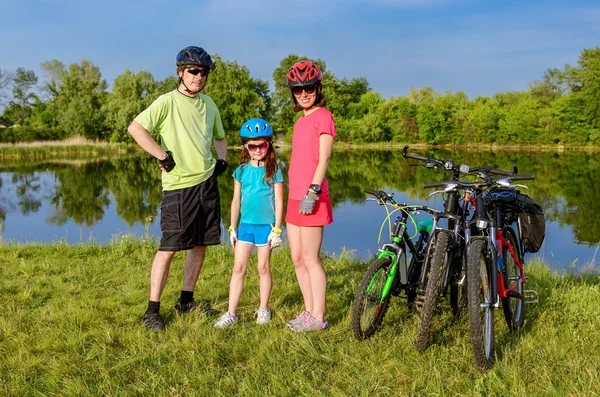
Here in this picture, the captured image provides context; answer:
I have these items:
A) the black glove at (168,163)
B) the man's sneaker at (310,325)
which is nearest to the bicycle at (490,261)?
the man's sneaker at (310,325)

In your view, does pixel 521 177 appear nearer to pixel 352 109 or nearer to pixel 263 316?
pixel 263 316

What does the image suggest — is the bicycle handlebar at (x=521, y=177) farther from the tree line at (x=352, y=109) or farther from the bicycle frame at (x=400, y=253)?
the tree line at (x=352, y=109)

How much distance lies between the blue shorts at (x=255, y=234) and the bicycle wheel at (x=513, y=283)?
1718mm

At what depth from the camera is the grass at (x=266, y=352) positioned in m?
2.78

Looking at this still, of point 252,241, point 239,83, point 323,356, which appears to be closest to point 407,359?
point 323,356

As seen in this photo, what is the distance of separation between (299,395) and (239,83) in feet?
187

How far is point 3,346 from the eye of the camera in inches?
130

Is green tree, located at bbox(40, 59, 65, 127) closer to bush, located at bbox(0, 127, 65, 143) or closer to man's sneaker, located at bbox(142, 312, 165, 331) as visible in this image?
bush, located at bbox(0, 127, 65, 143)

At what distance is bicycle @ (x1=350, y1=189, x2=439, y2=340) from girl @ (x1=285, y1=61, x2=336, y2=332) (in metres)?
0.37

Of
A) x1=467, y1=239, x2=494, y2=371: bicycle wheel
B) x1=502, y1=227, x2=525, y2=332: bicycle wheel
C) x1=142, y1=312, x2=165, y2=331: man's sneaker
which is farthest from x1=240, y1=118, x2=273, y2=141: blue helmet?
x1=502, y1=227, x2=525, y2=332: bicycle wheel

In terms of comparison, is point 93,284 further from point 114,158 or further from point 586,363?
point 114,158

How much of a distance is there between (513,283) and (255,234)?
1.98 metres

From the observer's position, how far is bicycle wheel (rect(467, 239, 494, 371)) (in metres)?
2.93

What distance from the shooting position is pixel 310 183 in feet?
11.8
